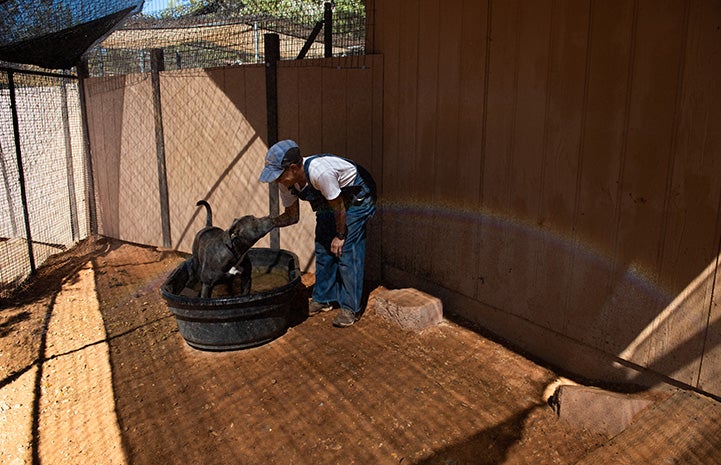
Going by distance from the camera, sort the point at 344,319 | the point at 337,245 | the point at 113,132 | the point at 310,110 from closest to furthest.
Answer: the point at 337,245
the point at 344,319
the point at 310,110
the point at 113,132

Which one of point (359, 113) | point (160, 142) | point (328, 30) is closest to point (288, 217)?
point (359, 113)

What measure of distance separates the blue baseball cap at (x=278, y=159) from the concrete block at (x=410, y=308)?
1434 millimetres

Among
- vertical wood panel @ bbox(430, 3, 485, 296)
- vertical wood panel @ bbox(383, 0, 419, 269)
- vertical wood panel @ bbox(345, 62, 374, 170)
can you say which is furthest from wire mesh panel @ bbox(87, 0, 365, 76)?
vertical wood panel @ bbox(430, 3, 485, 296)

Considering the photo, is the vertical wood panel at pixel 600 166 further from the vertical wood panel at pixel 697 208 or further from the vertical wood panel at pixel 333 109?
the vertical wood panel at pixel 333 109

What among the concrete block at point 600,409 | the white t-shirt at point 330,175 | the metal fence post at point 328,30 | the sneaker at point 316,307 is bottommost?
the sneaker at point 316,307

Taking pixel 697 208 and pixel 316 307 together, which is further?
pixel 316 307

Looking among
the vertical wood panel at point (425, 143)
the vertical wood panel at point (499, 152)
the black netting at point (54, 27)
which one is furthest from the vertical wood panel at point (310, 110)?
the black netting at point (54, 27)

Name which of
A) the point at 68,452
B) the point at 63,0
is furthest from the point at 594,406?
the point at 63,0

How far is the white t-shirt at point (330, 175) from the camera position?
377 centimetres

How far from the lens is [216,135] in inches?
237

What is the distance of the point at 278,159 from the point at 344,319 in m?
1.46

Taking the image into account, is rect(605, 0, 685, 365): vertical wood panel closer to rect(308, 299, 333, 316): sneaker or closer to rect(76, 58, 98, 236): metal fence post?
rect(308, 299, 333, 316): sneaker

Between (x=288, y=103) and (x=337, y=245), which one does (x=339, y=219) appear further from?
(x=288, y=103)

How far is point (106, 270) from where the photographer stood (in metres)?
6.16
